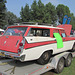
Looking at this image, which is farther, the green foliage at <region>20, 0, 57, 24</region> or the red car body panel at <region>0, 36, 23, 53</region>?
the green foliage at <region>20, 0, 57, 24</region>

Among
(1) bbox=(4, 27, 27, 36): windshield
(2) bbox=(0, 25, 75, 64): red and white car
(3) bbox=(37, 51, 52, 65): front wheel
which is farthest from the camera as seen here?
(3) bbox=(37, 51, 52, 65): front wheel

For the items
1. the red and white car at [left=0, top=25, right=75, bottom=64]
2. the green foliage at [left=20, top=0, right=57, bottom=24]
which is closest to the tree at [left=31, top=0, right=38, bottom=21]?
the green foliage at [left=20, top=0, right=57, bottom=24]

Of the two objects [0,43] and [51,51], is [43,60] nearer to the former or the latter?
[51,51]

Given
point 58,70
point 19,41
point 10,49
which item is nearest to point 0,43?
point 10,49

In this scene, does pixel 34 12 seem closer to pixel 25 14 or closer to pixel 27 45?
pixel 25 14

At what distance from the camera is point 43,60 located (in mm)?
4215

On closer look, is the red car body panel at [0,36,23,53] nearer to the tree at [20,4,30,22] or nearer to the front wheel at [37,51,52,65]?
the front wheel at [37,51,52,65]

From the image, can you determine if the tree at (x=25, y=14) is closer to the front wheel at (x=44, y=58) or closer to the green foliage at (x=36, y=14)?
the green foliage at (x=36, y=14)

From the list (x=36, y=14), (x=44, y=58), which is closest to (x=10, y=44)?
(x=44, y=58)

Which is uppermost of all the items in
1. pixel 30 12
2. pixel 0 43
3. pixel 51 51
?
pixel 30 12

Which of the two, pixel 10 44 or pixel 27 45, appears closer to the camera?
pixel 27 45

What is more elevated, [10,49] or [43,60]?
[10,49]

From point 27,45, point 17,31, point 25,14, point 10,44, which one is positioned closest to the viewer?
point 27,45

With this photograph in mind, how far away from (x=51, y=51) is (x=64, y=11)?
38.8 meters
